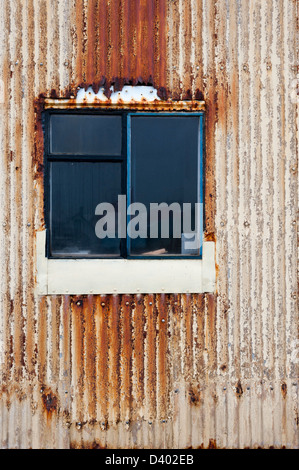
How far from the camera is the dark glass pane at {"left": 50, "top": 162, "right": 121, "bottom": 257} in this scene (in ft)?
12.1

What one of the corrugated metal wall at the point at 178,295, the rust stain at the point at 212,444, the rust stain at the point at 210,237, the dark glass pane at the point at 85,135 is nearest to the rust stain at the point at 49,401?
the corrugated metal wall at the point at 178,295

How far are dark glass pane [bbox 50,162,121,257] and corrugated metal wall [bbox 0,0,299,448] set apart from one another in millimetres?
173

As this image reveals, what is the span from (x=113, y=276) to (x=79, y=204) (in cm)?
72

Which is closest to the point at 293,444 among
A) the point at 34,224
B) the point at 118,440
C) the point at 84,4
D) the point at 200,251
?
the point at 118,440

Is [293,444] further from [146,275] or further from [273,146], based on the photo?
[273,146]

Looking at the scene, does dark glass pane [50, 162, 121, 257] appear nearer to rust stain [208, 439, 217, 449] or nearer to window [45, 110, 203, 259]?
window [45, 110, 203, 259]

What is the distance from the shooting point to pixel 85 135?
369cm

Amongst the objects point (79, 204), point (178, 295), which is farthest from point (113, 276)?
point (79, 204)

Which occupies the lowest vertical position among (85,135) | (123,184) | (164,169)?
(123,184)

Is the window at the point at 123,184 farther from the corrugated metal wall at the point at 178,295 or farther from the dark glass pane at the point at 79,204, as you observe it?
the corrugated metal wall at the point at 178,295

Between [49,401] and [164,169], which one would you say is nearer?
[49,401]

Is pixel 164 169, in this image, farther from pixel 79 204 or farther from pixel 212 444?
pixel 212 444

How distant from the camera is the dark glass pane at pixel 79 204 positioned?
145 inches

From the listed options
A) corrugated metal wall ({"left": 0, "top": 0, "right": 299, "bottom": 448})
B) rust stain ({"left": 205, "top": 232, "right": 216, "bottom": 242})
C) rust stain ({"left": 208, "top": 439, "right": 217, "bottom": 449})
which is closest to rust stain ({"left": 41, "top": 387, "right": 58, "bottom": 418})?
corrugated metal wall ({"left": 0, "top": 0, "right": 299, "bottom": 448})
